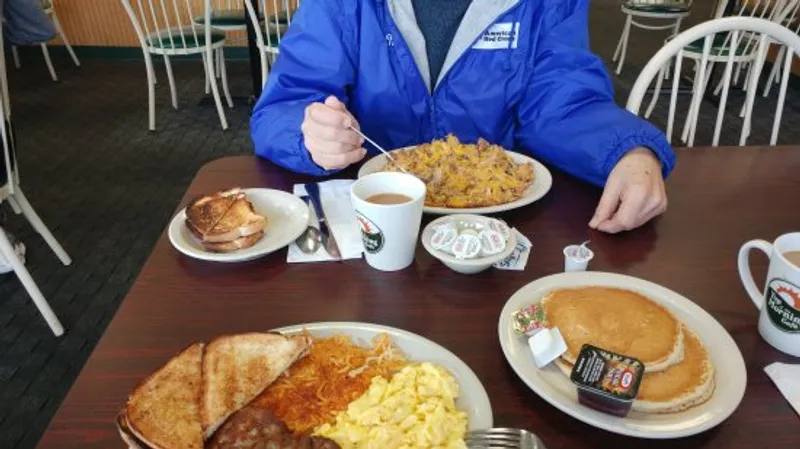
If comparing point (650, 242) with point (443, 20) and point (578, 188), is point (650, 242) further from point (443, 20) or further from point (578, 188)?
point (443, 20)

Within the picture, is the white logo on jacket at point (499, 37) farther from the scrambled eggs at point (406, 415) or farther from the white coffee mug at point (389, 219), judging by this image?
the scrambled eggs at point (406, 415)

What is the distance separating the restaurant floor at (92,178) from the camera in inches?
86.4

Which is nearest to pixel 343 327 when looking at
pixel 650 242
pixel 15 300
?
pixel 650 242

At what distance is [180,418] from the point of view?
70cm

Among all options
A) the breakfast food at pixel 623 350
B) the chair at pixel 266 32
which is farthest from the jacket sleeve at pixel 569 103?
the chair at pixel 266 32

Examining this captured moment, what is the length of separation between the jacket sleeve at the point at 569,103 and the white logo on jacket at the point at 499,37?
0.28ft

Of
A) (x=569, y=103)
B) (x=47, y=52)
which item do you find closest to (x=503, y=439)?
(x=569, y=103)

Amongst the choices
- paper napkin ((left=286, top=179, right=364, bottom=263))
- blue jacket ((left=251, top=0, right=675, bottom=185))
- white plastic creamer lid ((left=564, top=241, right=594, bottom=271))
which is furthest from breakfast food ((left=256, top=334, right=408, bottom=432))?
blue jacket ((left=251, top=0, right=675, bottom=185))

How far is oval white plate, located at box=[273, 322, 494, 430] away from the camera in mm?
721

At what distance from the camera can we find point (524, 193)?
128 cm

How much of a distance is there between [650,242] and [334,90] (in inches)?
35.5

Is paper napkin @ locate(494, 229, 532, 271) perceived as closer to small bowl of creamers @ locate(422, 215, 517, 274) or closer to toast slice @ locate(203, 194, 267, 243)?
small bowl of creamers @ locate(422, 215, 517, 274)

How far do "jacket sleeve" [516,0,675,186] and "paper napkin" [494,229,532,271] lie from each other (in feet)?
1.03

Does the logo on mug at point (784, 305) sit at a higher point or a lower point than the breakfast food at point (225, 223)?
higher
